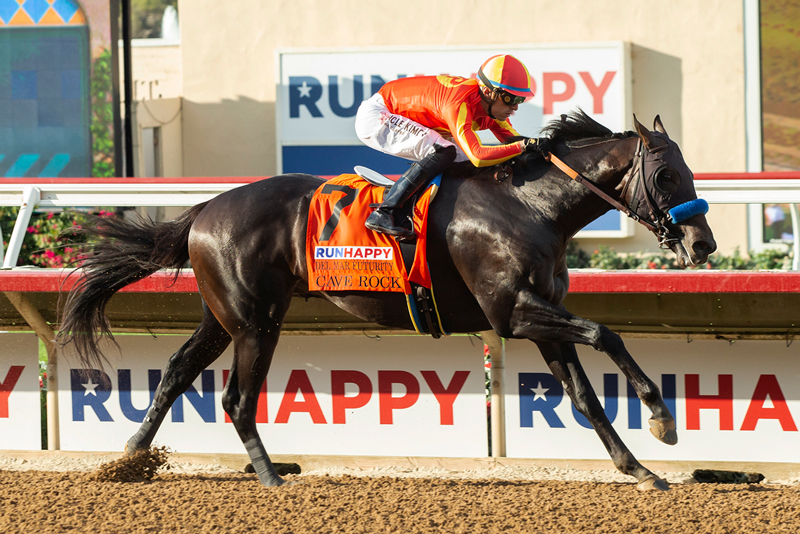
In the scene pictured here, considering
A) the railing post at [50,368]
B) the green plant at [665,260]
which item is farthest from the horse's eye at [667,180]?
the green plant at [665,260]

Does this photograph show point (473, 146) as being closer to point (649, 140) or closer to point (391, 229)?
point (391, 229)

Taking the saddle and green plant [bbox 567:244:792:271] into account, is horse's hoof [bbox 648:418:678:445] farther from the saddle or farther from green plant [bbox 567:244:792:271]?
green plant [bbox 567:244:792:271]

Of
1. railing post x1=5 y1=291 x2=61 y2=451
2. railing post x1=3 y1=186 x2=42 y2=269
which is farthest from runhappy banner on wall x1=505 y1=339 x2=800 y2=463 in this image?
railing post x1=3 y1=186 x2=42 y2=269

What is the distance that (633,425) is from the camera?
4965 millimetres

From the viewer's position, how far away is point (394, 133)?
4.37 m

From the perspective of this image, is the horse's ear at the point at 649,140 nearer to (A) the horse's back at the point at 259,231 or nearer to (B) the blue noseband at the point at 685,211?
(B) the blue noseband at the point at 685,211

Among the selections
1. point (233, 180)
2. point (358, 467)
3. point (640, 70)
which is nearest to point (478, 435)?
point (358, 467)

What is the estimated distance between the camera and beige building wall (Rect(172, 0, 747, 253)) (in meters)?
9.71

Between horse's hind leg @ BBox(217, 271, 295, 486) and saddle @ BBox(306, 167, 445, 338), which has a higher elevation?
saddle @ BBox(306, 167, 445, 338)

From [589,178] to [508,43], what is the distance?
6.19 meters

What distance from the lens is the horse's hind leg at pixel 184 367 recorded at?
15.3 ft

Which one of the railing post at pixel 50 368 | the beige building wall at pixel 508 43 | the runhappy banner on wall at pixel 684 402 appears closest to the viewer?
the runhappy banner on wall at pixel 684 402

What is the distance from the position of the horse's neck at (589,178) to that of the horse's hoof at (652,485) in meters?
1.15

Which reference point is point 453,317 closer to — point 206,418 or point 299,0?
point 206,418
